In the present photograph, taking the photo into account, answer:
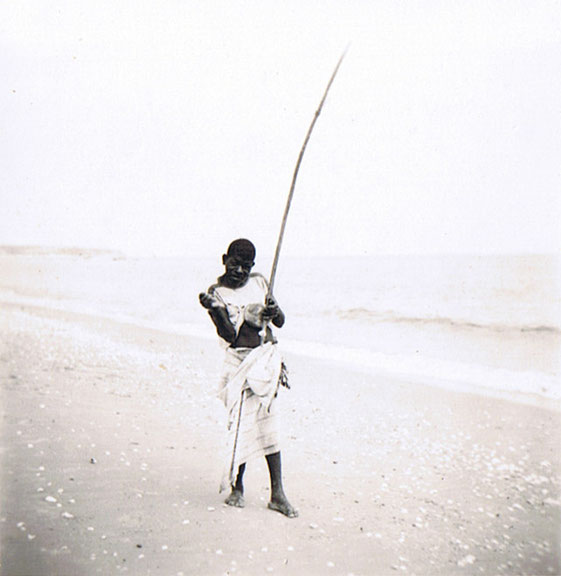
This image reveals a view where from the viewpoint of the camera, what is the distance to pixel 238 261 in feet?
8.63

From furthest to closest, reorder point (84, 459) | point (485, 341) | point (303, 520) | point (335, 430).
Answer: point (485, 341), point (335, 430), point (84, 459), point (303, 520)

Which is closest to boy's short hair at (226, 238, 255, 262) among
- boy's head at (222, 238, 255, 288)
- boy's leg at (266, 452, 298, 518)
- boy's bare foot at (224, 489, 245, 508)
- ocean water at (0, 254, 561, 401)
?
boy's head at (222, 238, 255, 288)

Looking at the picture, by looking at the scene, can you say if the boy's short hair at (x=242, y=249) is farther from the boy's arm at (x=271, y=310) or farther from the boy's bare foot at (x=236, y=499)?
the boy's bare foot at (x=236, y=499)

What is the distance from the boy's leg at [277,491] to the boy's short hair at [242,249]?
91cm

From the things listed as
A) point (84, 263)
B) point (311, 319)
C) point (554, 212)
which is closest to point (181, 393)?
point (84, 263)

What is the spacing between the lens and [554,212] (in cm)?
357

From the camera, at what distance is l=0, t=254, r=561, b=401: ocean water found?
14.9 ft

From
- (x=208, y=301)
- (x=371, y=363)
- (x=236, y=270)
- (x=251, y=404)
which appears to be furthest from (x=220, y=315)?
(x=371, y=363)

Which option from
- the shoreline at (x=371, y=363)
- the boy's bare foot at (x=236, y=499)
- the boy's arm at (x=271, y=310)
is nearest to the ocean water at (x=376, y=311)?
the shoreline at (x=371, y=363)

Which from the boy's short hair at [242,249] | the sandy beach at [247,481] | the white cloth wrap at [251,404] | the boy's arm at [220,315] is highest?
the boy's short hair at [242,249]

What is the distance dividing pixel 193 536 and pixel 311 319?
10318mm

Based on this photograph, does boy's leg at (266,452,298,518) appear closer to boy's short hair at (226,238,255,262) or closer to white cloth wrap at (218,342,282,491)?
white cloth wrap at (218,342,282,491)

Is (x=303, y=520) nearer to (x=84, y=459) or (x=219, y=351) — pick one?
(x=84, y=459)

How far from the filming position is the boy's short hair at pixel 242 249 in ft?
8.60
